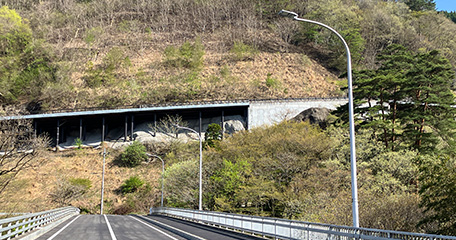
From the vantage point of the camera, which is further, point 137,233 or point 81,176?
point 81,176

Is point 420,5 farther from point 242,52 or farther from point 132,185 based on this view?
point 132,185

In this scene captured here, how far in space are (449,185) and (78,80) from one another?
4101 inches

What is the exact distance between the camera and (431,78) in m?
45.2

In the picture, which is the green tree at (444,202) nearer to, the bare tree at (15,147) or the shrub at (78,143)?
the bare tree at (15,147)

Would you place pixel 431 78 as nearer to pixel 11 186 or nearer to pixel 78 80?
pixel 11 186

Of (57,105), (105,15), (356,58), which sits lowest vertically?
(57,105)

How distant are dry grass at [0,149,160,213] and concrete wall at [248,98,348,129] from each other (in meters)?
20.6

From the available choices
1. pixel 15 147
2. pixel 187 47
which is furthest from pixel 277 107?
pixel 15 147

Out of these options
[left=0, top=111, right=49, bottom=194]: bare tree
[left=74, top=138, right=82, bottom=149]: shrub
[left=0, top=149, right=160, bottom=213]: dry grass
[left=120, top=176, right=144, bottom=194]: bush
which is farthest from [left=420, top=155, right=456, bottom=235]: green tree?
[left=74, top=138, right=82, bottom=149]: shrub

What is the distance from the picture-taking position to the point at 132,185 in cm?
6975

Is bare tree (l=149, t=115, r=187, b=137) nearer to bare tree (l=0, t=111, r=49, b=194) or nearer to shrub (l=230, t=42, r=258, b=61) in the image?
shrub (l=230, t=42, r=258, b=61)

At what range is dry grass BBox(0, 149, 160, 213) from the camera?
66.8 m

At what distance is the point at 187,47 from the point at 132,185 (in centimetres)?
5755

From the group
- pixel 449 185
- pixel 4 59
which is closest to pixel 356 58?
pixel 4 59
